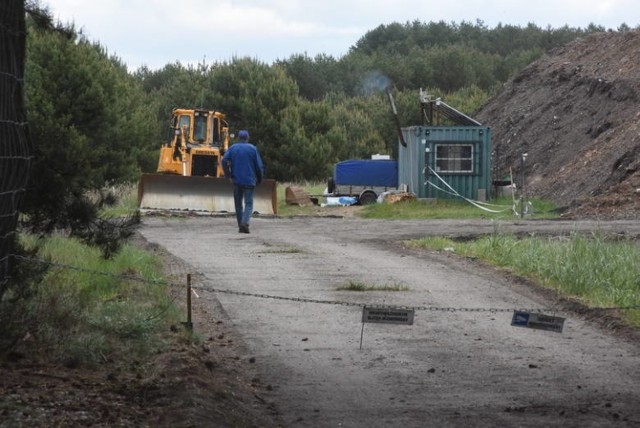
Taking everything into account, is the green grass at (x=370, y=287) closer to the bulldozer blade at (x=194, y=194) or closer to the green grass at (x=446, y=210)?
the green grass at (x=446, y=210)

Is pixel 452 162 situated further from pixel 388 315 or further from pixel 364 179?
pixel 388 315

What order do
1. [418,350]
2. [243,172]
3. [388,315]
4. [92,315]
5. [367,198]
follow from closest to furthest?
1. [388,315]
2. [418,350]
3. [92,315]
4. [243,172]
5. [367,198]

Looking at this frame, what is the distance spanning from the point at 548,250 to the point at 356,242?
562 centimetres

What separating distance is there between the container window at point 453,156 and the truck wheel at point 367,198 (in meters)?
2.72

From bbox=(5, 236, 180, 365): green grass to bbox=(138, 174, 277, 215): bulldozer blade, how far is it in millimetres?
19082

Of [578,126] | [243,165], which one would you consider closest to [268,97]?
[578,126]

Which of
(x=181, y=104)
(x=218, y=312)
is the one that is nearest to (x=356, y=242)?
(x=218, y=312)

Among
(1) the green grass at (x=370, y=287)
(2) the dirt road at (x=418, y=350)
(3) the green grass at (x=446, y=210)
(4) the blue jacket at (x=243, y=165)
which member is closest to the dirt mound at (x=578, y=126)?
(3) the green grass at (x=446, y=210)

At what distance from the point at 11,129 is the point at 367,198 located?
3312 cm

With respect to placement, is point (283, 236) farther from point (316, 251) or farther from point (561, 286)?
point (561, 286)

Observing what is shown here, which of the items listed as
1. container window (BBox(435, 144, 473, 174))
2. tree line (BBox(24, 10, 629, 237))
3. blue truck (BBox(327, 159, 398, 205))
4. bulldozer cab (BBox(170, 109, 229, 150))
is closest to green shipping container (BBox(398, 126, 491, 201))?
container window (BBox(435, 144, 473, 174))

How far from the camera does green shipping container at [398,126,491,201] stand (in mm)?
40031

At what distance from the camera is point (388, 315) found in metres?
10.2

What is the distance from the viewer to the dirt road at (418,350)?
8.53 m
